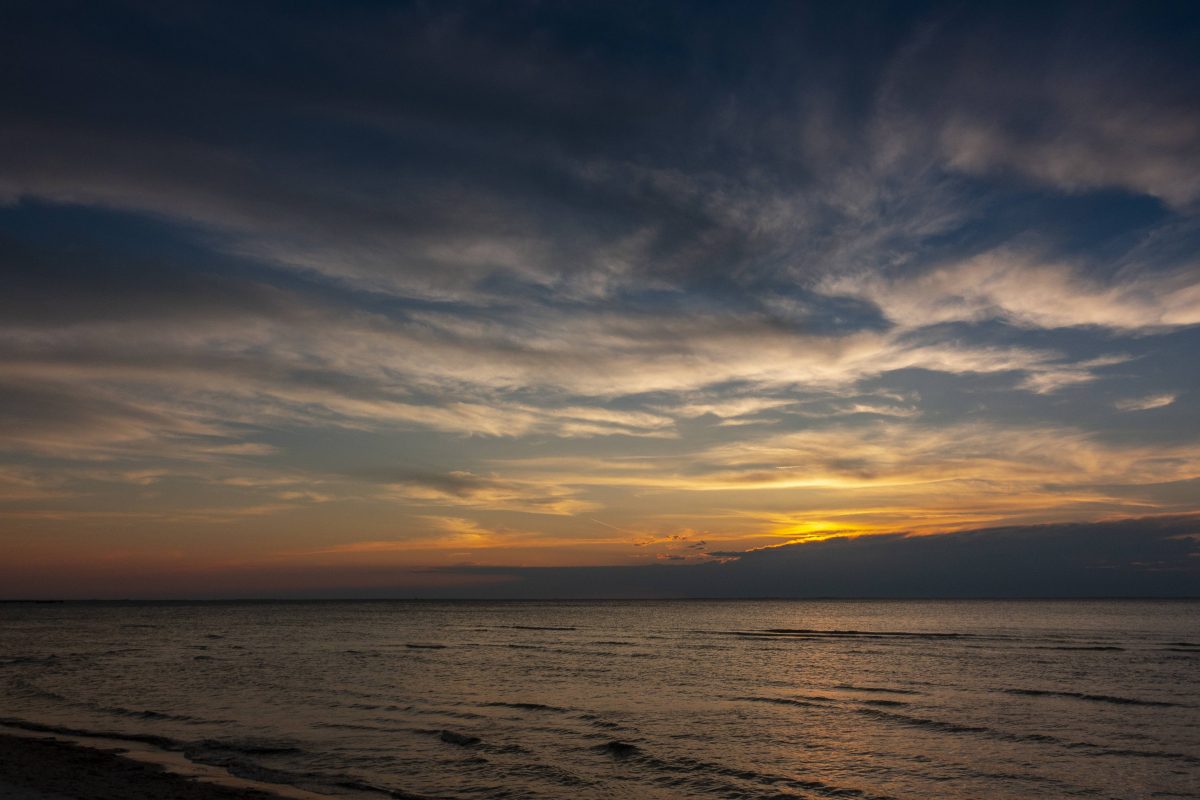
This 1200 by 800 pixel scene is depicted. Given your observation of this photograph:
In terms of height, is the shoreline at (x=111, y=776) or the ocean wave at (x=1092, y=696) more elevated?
the shoreline at (x=111, y=776)

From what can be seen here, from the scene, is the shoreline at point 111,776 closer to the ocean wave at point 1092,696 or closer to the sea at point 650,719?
the sea at point 650,719

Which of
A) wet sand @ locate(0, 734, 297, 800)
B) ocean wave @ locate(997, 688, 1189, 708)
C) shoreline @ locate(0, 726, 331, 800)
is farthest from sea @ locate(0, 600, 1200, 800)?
wet sand @ locate(0, 734, 297, 800)

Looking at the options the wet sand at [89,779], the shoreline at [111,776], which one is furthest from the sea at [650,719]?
→ the wet sand at [89,779]

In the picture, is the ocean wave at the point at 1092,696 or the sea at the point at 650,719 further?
the ocean wave at the point at 1092,696

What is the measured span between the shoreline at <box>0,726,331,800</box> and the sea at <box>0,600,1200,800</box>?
0.94 meters

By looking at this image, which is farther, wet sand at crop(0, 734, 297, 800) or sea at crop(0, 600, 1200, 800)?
sea at crop(0, 600, 1200, 800)

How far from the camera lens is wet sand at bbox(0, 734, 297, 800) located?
63.2 ft

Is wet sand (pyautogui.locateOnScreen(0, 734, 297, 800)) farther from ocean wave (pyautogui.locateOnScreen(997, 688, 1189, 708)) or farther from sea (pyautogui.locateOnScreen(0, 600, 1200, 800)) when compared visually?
ocean wave (pyautogui.locateOnScreen(997, 688, 1189, 708))

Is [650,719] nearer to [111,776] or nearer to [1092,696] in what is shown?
[111,776]

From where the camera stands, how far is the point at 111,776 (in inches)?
842

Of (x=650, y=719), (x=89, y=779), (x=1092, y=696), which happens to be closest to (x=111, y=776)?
(x=89, y=779)

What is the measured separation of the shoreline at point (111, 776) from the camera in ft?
63.7

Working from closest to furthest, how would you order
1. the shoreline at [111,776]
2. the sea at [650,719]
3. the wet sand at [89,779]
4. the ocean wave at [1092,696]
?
1. the wet sand at [89,779]
2. the shoreline at [111,776]
3. the sea at [650,719]
4. the ocean wave at [1092,696]

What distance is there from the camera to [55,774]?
69.5ft
